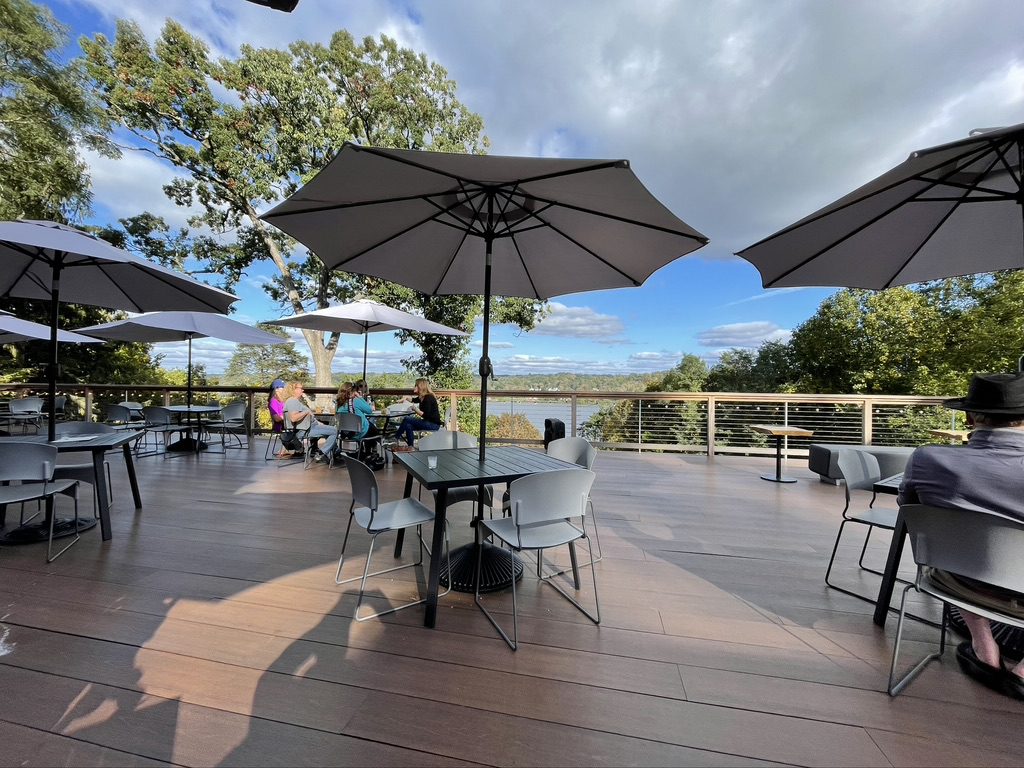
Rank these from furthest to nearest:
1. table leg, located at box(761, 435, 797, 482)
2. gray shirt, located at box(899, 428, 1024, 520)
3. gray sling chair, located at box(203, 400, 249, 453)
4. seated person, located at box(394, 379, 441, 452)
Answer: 1. gray sling chair, located at box(203, 400, 249, 453)
2. seated person, located at box(394, 379, 441, 452)
3. table leg, located at box(761, 435, 797, 482)
4. gray shirt, located at box(899, 428, 1024, 520)

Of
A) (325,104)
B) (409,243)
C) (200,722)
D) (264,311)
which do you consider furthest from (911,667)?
(264,311)

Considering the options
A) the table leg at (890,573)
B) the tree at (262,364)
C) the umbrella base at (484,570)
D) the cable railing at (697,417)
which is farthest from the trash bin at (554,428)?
the tree at (262,364)

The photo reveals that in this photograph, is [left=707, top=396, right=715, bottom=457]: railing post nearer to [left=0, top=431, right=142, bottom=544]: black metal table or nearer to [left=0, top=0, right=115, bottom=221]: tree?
[left=0, top=431, right=142, bottom=544]: black metal table

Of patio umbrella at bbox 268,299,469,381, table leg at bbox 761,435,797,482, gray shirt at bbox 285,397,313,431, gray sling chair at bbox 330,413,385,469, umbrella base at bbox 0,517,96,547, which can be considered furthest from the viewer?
gray shirt at bbox 285,397,313,431

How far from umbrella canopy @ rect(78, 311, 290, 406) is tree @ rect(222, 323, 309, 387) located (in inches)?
633

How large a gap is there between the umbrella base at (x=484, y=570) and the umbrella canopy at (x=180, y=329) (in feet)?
16.9

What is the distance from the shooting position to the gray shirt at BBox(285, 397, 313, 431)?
5969mm

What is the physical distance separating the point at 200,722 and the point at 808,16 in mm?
11832

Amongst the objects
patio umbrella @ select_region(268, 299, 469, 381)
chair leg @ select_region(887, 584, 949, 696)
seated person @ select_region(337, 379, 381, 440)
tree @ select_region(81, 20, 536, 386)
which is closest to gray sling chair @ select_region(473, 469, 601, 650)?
chair leg @ select_region(887, 584, 949, 696)

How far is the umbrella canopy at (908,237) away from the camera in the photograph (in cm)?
231

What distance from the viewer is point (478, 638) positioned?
2.02 m

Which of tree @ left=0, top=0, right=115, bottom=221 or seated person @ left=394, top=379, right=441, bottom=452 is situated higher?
tree @ left=0, top=0, right=115, bottom=221

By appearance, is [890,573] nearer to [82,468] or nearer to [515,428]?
[82,468]

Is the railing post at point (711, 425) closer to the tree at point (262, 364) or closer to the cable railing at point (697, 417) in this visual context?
the cable railing at point (697, 417)
